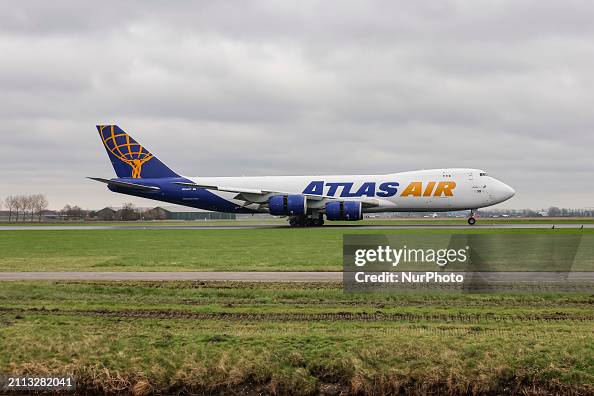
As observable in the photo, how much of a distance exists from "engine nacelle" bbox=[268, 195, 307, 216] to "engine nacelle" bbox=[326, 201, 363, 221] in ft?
7.28

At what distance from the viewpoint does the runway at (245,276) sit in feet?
59.0

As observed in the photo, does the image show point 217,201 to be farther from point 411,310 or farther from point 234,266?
point 411,310

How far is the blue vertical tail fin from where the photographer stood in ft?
193

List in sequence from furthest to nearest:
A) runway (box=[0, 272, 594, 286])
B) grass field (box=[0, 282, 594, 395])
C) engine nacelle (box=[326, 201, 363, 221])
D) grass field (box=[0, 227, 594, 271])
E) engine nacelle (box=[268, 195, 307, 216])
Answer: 1. engine nacelle (box=[268, 195, 307, 216])
2. engine nacelle (box=[326, 201, 363, 221])
3. grass field (box=[0, 227, 594, 271])
4. runway (box=[0, 272, 594, 286])
5. grass field (box=[0, 282, 594, 395])

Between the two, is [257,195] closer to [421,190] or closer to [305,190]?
[305,190]

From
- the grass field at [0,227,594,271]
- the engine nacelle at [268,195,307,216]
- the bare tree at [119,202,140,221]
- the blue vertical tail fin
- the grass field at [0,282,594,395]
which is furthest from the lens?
the bare tree at [119,202,140,221]

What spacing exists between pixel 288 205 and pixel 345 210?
4.89 metres

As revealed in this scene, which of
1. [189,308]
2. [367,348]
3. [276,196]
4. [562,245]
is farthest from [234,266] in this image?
[276,196]

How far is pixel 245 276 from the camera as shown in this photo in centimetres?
1938

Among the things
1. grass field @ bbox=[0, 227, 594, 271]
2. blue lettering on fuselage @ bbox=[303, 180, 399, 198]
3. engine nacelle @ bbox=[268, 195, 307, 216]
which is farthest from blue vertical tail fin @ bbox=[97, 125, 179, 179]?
grass field @ bbox=[0, 227, 594, 271]

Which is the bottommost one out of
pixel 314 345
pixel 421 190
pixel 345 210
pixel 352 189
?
pixel 314 345

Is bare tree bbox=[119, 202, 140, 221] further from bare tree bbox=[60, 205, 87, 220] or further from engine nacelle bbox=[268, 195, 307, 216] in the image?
engine nacelle bbox=[268, 195, 307, 216]

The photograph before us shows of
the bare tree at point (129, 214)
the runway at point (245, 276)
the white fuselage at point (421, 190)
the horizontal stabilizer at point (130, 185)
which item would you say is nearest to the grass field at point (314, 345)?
the runway at point (245, 276)

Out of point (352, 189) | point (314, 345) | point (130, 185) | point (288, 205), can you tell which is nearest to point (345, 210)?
point (352, 189)
